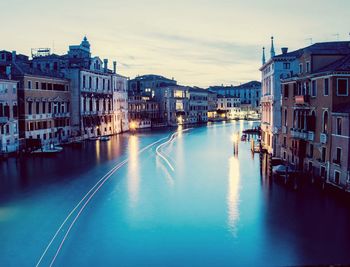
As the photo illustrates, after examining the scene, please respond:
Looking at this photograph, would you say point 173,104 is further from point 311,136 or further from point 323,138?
point 323,138

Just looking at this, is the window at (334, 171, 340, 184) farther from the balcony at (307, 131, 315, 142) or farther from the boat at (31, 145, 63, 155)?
the boat at (31, 145, 63, 155)

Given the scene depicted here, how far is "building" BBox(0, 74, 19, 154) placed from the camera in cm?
3547

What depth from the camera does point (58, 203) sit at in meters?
19.7

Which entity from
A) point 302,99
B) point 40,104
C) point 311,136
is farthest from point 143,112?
point 311,136

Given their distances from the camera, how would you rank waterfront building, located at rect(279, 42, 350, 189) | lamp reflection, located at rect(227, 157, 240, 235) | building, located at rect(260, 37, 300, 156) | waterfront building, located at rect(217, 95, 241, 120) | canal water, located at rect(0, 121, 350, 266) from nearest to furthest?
canal water, located at rect(0, 121, 350, 266), lamp reflection, located at rect(227, 157, 240, 235), waterfront building, located at rect(279, 42, 350, 189), building, located at rect(260, 37, 300, 156), waterfront building, located at rect(217, 95, 241, 120)

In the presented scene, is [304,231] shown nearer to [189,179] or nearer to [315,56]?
[189,179]

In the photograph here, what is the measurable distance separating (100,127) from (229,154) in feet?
79.7

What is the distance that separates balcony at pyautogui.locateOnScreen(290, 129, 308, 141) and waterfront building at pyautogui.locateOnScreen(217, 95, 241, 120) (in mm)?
95666

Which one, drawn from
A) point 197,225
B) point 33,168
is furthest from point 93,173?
point 197,225

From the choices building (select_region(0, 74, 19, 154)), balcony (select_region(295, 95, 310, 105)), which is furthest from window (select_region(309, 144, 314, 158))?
building (select_region(0, 74, 19, 154))

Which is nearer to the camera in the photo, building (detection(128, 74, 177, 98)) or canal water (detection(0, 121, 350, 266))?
canal water (detection(0, 121, 350, 266))

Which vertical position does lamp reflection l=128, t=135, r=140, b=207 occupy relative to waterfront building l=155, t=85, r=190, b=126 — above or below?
below

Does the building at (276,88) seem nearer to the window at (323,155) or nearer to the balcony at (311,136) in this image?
the balcony at (311,136)

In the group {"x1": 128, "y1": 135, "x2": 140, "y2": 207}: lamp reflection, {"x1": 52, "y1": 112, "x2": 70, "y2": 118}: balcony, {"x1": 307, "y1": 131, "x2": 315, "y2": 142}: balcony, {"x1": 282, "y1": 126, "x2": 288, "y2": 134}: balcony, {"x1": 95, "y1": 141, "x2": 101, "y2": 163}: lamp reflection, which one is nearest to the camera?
{"x1": 128, "y1": 135, "x2": 140, "y2": 207}: lamp reflection
